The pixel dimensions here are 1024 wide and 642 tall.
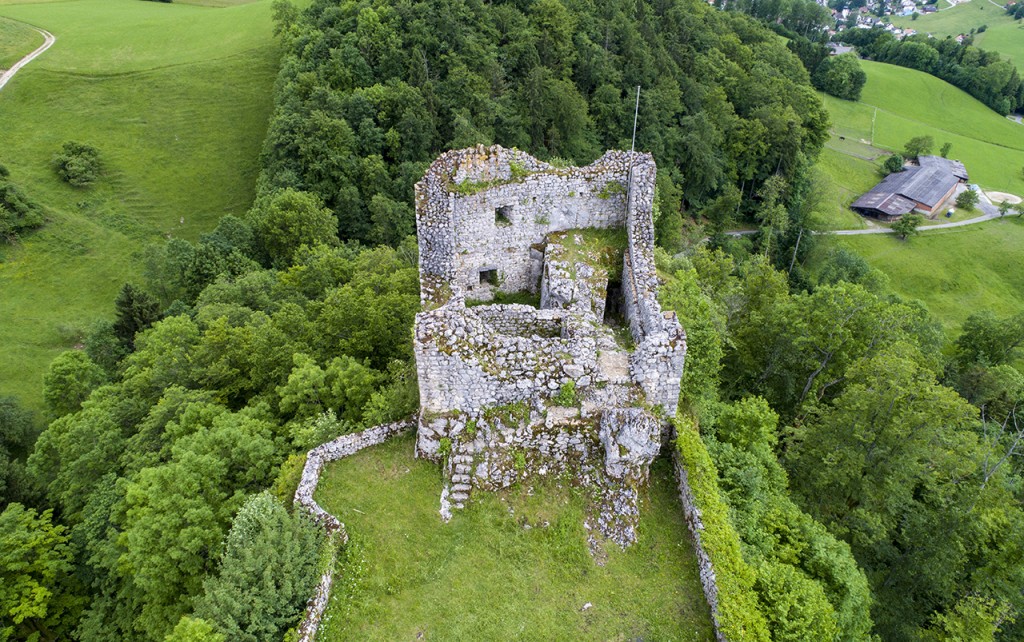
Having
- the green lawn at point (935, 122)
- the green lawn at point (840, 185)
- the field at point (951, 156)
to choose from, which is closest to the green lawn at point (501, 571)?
the field at point (951, 156)

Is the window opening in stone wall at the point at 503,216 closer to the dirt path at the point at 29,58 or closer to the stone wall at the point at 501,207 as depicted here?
the stone wall at the point at 501,207

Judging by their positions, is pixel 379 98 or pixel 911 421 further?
pixel 379 98

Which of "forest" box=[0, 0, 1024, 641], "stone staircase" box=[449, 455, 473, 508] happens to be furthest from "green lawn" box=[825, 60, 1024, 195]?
"stone staircase" box=[449, 455, 473, 508]

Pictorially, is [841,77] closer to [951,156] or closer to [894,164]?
[951,156]

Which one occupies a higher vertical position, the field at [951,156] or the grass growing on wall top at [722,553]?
the grass growing on wall top at [722,553]

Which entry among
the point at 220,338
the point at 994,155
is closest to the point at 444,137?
the point at 220,338

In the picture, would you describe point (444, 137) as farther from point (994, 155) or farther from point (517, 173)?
point (994, 155)

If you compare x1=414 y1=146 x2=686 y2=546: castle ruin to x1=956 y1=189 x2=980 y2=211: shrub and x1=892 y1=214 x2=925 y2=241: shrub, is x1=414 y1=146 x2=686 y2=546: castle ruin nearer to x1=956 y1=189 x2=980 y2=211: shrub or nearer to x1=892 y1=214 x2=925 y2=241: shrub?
x1=892 y1=214 x2=925 y2=241: shrub
